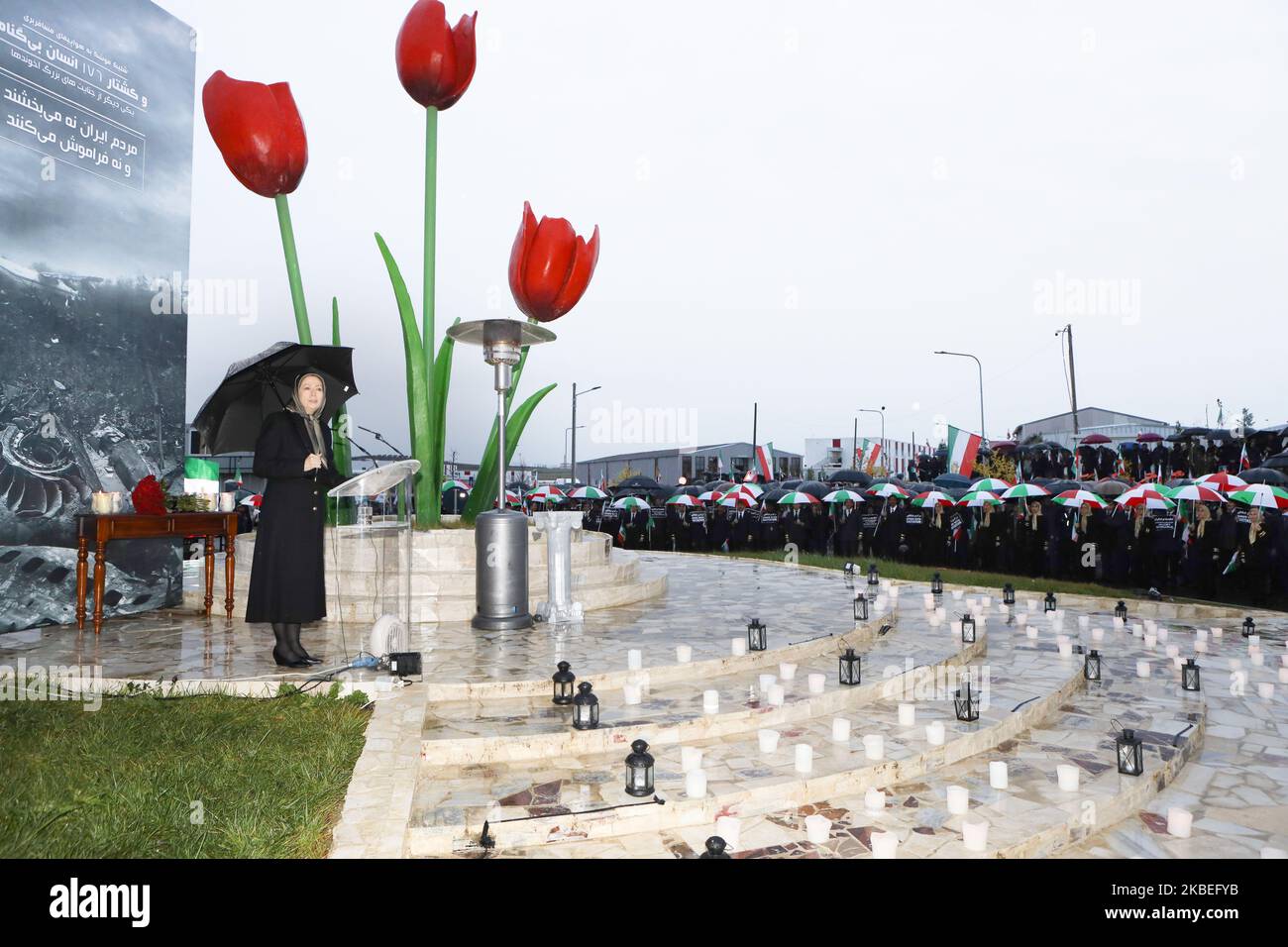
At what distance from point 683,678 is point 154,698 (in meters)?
3.38

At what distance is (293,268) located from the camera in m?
8.21

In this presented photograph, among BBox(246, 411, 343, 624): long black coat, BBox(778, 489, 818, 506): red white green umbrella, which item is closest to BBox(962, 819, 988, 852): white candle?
BBox(246, 411, 343, 624): long black coat

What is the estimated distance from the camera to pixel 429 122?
851cm

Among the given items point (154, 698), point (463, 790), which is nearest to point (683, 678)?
Answer: point (463, 790)

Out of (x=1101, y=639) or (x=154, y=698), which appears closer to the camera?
(x=154, y=698)

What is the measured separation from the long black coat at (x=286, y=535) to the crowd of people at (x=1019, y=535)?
11.8 metres

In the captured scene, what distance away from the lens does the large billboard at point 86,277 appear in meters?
6.22

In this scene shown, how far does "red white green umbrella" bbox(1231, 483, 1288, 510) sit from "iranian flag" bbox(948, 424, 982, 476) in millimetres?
7857

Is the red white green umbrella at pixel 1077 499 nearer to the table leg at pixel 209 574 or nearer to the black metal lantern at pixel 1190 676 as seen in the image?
the black metal lantern at pixel 1190 676

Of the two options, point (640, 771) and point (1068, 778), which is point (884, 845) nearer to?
point (640, 771)

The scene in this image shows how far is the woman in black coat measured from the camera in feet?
15.3

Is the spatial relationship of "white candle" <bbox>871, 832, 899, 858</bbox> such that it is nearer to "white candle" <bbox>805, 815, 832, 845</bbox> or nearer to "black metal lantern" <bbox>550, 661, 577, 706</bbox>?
"white candle" <bbox>805, 815, 832, 845</bbox>


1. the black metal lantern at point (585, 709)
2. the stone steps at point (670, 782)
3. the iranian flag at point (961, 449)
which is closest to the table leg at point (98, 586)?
the stone steps at point (670, 782)
